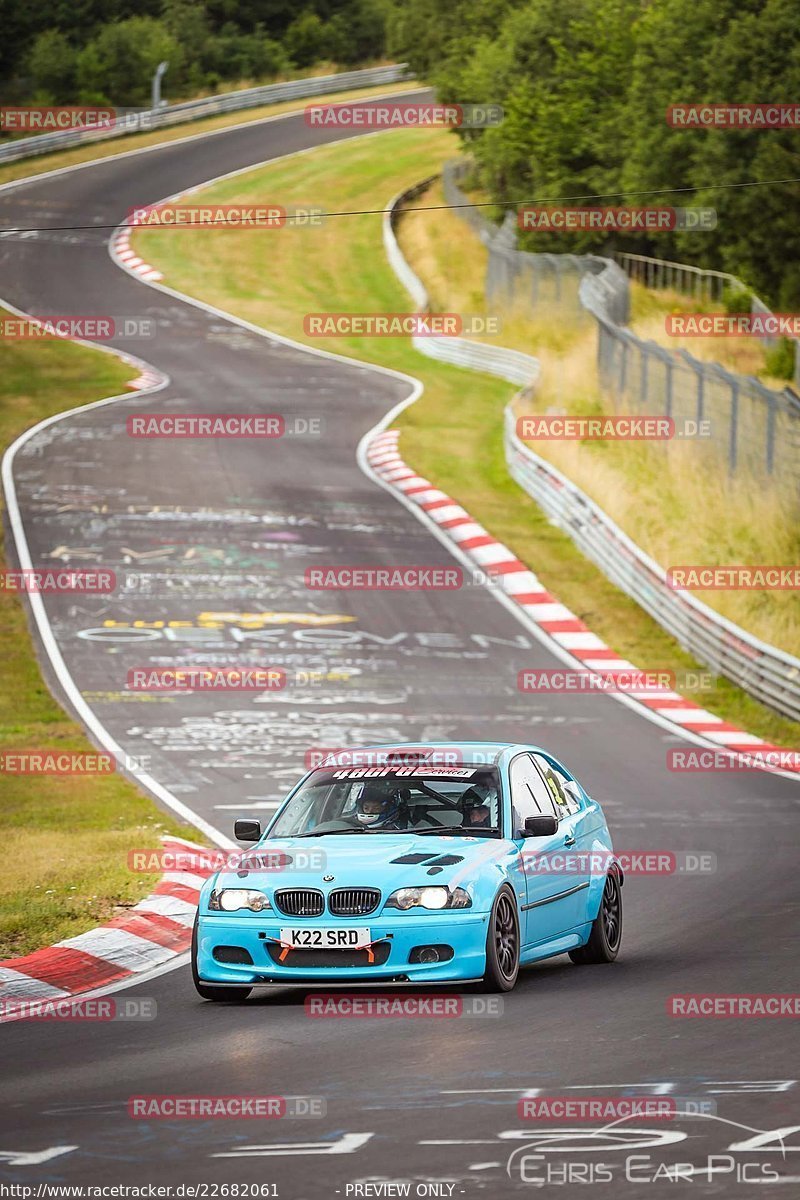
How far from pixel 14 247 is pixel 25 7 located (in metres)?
29.7

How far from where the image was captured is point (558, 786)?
478 inches

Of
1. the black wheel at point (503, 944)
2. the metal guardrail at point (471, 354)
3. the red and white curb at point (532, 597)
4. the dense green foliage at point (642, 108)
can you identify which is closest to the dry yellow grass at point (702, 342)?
the dense green foliage at point (642, 108)

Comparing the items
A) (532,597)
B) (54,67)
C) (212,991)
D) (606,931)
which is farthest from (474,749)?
(54,67)

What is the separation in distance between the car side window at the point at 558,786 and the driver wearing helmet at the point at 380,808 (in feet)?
3.62

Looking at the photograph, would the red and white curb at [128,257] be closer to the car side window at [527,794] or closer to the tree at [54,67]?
the tree at [54,67]

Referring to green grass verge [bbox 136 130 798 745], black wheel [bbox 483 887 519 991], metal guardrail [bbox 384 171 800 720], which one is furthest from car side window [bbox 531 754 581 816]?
metal guardrail [bbox 384 171 800 720]

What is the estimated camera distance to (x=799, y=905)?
520 inches

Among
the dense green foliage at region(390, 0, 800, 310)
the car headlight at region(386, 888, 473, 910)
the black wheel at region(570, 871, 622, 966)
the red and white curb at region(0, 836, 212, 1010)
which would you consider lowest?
the red and white curb at region(0, 836, 212, 1010)

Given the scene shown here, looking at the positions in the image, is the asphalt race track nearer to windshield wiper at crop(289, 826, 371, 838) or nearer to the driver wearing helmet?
windshield wiper at crop(289, 826, 371, 838)

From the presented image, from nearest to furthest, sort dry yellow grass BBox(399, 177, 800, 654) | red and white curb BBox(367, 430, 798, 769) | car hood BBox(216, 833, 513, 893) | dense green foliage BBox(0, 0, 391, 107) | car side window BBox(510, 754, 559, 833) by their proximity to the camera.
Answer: car hood BBox(216, 833, 513, 893) < car side window BBox(510, 754, 559, 833) < red and white curb BBox(367, 430, 798, 769) < dry yellow grass BBox(399, 177, 800, 654) < dense green foliage BBox(0, 0, 391, 107)

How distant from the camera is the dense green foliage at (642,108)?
44938mm

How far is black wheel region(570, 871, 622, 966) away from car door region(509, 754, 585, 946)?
0.88 feet

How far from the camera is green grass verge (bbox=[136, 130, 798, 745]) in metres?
27.9

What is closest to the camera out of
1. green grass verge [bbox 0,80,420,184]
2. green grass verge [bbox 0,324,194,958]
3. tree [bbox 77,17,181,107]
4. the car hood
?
the car hood
